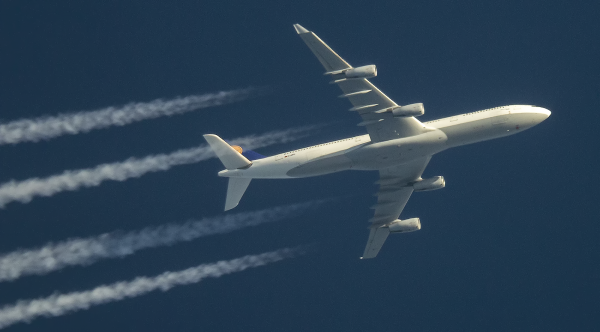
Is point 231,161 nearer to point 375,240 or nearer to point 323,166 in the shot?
point 323,166

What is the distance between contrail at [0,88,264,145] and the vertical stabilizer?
1382 centimetres

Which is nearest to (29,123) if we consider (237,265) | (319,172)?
(237,265)

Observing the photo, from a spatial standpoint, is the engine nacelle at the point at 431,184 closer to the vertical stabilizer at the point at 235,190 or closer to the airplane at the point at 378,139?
the airplane at the point at 378,139

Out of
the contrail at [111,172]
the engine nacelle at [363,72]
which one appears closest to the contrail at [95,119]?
the contrail at [111,172]

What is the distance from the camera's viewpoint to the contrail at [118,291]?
66.9 metres

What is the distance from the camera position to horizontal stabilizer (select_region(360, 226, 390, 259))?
239 feet

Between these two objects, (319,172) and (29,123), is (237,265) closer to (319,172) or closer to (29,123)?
(319,172)

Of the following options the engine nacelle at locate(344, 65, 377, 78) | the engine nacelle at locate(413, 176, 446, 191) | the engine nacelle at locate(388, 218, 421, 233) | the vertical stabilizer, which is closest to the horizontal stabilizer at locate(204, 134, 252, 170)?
the vertical stabilizer

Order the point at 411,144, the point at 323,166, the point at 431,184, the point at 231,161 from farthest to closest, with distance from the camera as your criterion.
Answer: the point at 431,184 → the point at 231,161 → the point at 323,166 → the point at 411,144

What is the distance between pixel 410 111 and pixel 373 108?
10.7 ft

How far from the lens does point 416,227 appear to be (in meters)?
72.1

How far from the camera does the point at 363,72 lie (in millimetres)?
59844

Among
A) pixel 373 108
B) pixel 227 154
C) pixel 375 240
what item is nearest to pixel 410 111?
pixel 373 108

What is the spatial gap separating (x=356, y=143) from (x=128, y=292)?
26601mm
